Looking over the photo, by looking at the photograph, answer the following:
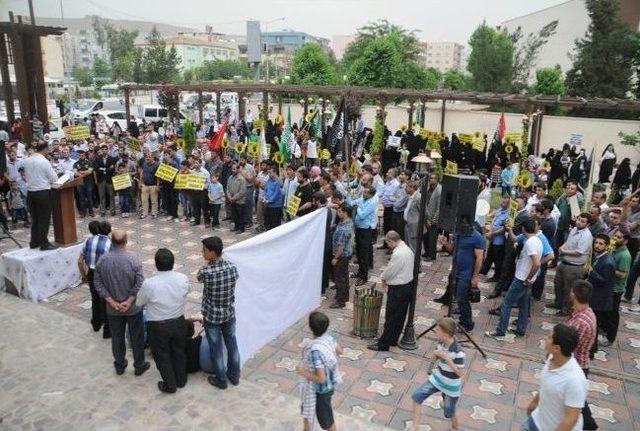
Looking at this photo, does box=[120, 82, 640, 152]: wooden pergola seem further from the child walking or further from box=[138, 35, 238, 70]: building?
box=[138, 35, 238, 70]: building

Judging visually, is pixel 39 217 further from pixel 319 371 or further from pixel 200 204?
pixel 319 371

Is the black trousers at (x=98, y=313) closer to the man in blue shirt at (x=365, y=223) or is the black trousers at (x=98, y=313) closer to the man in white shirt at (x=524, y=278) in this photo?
the man in blue shirt at (x=365, y=223)

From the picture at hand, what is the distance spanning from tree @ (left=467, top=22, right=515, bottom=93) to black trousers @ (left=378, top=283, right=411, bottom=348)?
1069 inches

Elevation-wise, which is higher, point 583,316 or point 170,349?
point 583,316

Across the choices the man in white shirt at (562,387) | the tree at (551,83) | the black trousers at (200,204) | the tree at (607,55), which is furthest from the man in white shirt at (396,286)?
the tree at (551,83)

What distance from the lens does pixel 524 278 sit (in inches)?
272

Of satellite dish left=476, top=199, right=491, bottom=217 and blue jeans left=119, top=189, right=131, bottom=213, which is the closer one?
satellite dish left=476, top=199, right=491, bottom=217

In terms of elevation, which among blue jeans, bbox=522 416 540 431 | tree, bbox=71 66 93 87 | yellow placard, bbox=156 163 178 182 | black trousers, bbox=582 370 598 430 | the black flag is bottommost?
black trousers, bbox=582 370 598 430

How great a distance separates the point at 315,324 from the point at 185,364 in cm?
227

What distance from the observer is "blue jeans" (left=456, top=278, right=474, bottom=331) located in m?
7.29

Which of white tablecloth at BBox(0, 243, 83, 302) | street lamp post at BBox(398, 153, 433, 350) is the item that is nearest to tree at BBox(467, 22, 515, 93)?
street lamp post at BBox(398, 153, 433, 350)

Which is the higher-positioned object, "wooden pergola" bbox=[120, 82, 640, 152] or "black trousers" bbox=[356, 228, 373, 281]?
"wooden pergola" bbox=[120, 82, 640, 152]

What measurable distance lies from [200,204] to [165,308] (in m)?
7.44

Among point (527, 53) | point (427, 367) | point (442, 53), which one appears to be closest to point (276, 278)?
point (427, 367)
